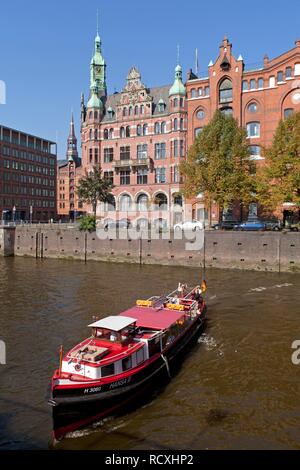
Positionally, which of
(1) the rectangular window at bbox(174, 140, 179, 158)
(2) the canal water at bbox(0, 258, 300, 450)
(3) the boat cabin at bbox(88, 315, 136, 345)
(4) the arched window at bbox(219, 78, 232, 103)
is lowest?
(2) the canal water at bbox(0, 258, 300, 450)

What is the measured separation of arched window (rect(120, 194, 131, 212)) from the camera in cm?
7962

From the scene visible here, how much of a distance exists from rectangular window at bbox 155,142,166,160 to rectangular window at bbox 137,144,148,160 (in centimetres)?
241

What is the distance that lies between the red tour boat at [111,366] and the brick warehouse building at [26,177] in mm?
89446

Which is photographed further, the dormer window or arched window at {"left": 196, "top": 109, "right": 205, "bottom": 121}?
arched window at {"left": 196, "top": 109, "right": 205, "bottom": 121}

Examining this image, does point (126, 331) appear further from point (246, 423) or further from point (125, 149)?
point (125, 149)

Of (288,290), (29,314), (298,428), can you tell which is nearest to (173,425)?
(298,428)

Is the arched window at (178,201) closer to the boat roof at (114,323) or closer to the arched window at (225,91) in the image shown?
the arched window at (225,91)

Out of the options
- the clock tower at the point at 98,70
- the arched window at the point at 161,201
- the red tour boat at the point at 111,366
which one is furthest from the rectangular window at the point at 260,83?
the red tour boat at the point at 111,366

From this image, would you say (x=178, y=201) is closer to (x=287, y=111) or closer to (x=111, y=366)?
(x=287, y=111)

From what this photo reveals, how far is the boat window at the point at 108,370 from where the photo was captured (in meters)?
15.4

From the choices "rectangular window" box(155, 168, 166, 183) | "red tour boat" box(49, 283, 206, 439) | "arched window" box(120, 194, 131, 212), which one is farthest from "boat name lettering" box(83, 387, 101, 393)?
"arched window" box(120, 194, 131, 212)

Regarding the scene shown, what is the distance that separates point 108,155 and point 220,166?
1382 inches

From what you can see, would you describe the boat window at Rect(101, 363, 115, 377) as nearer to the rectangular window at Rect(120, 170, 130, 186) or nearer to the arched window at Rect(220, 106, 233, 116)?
the arched window at Rect(220, 106, 233, 116)

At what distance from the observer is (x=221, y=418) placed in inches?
591
